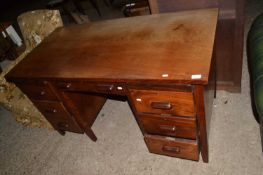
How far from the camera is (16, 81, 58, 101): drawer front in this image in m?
1.34

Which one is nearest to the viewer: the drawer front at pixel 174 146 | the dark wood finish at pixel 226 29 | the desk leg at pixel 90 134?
the drawer front at pixel 174 146

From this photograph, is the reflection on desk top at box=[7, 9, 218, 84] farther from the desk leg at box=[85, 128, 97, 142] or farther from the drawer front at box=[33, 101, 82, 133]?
the desk leg at box=[85, 128, 97, 142]

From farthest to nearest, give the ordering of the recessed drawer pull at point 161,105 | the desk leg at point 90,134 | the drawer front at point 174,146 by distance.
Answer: the desk leg at point 90,134, the drawer front at point 174,146, the recessed drawer pull at point 161,105

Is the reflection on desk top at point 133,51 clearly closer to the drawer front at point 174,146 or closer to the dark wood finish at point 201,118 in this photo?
the dark wood finish at point 201,118

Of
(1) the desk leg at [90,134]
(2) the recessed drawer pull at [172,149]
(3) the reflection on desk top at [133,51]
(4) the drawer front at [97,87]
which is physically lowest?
(1) the desk leg at [90,134]

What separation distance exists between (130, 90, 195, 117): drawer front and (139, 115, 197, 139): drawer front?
0.15 ft

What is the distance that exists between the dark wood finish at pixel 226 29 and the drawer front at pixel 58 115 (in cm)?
100

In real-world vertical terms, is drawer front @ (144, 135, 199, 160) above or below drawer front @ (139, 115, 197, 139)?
below

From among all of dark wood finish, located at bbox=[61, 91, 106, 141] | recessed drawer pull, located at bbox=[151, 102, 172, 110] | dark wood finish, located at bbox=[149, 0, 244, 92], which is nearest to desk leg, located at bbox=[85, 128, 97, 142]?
dark wood finish, located at bbox=[61, 91, 106, 141]

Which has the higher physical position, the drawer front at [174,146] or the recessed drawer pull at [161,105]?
the recessed drawer pull at [161,105]

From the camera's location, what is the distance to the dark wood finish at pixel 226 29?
4.30ft

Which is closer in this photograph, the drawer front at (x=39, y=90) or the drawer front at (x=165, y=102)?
the drawer front at (x=165, y=102)

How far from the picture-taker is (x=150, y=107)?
3.55 feet

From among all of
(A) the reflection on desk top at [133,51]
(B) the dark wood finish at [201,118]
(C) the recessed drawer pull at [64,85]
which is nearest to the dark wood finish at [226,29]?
(A) the reflection on desk top at [133,51]
